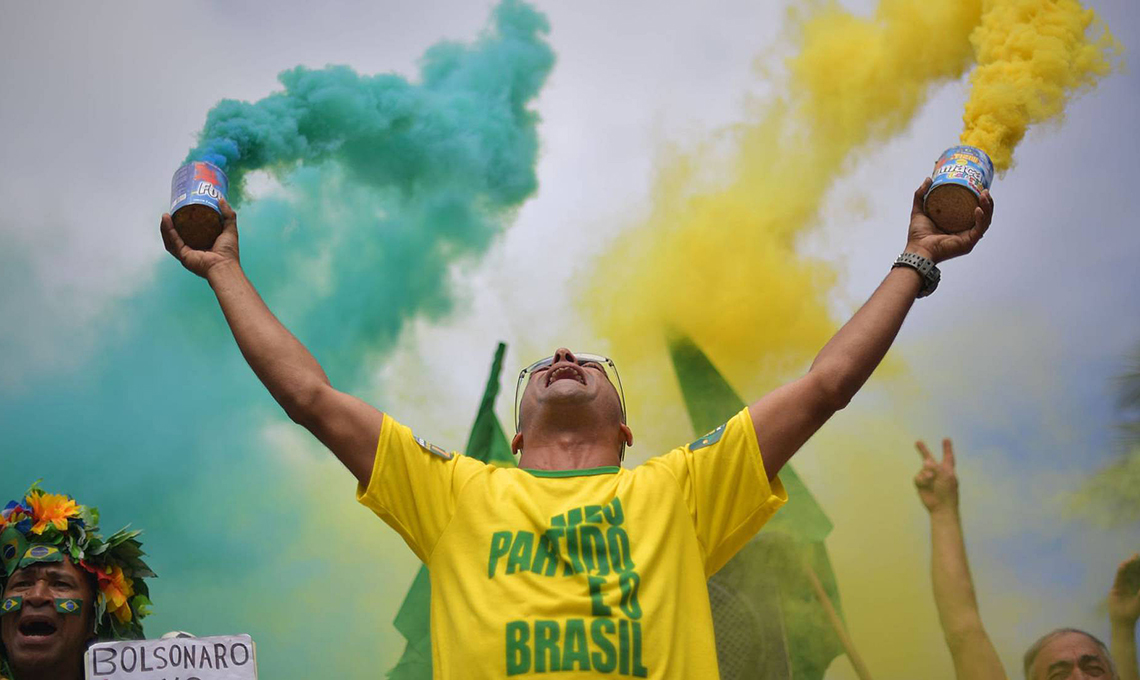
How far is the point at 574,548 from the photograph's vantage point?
209cm

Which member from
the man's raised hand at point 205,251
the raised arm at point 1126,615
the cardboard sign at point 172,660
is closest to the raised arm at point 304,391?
the man's raised hand at point 205,251

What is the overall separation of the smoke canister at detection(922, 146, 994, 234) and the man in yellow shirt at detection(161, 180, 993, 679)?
0.04 meters

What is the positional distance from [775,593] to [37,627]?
2.17 meters

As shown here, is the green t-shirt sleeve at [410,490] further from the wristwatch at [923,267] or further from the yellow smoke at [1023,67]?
the yellow smoke at [1023,67]


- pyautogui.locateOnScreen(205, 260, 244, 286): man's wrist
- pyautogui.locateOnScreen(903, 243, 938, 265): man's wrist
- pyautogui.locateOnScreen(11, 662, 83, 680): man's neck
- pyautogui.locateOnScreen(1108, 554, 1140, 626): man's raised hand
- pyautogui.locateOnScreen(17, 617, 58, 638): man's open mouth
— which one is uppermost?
pyautogui.locateOnScreen(205, 260, 244, 286): man's wrist

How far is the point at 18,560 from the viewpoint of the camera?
2564 millimetres

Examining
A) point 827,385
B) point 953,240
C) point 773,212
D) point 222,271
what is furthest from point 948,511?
point 222,271

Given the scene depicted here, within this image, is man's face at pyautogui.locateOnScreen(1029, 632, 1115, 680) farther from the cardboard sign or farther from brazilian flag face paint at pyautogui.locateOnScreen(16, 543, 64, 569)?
brazilian flag face paint at pyautogui.locateOnScreen(16, 543, 64, 569)

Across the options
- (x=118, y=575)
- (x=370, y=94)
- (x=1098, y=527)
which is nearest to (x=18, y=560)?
(x=118, y=575)

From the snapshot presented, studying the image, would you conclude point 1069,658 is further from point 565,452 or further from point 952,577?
point 565,452

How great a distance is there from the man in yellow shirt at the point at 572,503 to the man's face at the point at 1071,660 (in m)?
1.49

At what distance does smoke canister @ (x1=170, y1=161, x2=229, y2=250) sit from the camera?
2365 mm

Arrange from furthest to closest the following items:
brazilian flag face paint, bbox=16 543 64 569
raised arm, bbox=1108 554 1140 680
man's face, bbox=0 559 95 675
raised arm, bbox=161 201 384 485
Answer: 1. raised arm, bbox=1108 554 1140 680
2. brazilian flag face paint, bbox=16 543 64 569
3. man's face, bbox=0 559 95 675
4. raised arm, bbox=161 201 384 485

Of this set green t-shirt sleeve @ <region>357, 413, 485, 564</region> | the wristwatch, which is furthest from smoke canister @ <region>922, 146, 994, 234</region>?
green t-shirt sleeve @ <region>357, 413, 485, 564</region>
